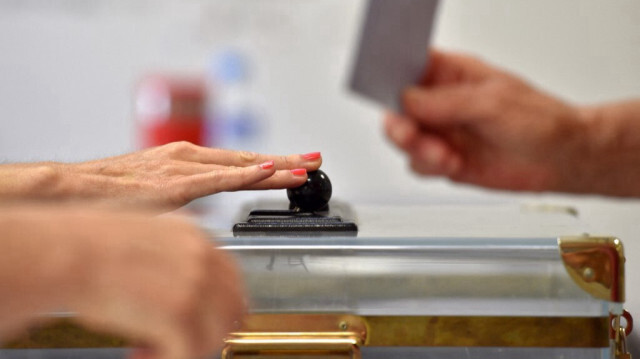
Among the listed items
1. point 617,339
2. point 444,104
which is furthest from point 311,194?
point 617,339

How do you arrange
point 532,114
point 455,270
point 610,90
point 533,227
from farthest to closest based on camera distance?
point 610,90
point 532,114
point 533,227
point 455,270

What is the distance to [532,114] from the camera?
4.59ft

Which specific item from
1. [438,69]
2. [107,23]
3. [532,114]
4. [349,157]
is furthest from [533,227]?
[107,23]

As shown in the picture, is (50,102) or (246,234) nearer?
(246,234)

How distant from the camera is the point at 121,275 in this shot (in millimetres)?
547

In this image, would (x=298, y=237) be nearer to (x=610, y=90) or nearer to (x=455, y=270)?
(x=455, y=270)

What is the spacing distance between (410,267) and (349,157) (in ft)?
7.31

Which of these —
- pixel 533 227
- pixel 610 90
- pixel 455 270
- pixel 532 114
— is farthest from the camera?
pixel 610 90

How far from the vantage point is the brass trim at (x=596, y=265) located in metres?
1.00

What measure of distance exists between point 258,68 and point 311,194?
207 centimetres

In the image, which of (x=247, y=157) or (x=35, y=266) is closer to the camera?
(x=35, y=266)

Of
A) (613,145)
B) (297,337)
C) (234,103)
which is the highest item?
(613,145)

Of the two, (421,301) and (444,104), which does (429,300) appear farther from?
(444,104)

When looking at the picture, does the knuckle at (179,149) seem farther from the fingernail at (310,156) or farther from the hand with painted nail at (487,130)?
the hand with painted nail at (487,130)
